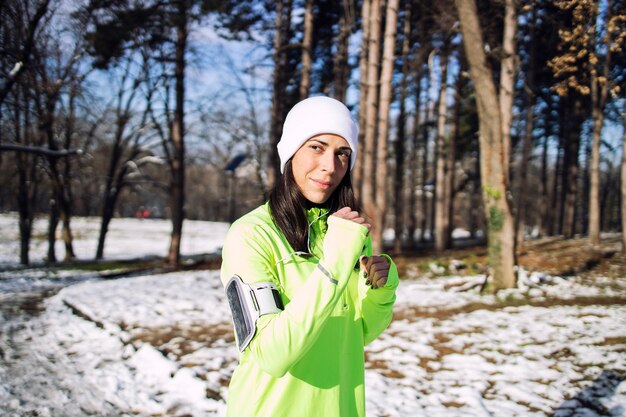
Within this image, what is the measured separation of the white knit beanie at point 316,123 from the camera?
5.03 feet

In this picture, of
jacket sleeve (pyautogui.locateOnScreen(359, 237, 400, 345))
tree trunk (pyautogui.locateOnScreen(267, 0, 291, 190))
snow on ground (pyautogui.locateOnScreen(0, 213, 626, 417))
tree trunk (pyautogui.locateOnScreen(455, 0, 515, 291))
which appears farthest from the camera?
tree trunk (pyautogui.locateOnScreen(267, 0, 291, 190))

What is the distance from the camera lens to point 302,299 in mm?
1229

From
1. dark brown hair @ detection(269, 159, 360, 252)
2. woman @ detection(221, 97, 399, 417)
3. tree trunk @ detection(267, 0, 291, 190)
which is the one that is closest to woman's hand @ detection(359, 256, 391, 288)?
woman @ detection(221, 97, 399, 417)

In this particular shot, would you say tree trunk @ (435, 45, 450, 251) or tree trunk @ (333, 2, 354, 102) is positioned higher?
tree trunk @ (333, 2, 354, 102)

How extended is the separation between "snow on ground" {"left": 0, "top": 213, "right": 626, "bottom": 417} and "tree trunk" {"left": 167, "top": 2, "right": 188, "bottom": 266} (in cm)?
719

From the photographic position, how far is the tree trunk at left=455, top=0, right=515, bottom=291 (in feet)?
28.9

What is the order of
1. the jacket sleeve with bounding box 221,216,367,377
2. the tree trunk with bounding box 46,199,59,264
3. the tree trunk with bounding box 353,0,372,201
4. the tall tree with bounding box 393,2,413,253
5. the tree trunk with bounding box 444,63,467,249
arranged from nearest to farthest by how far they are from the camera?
1. the jacket sleeve with bounding box 221,216,367,377
2. the tree trunk with bounding box 353,0,372,201
3. the tall tree with bounding box 393,2,413,253
4. the tree trunk with bounding box 444,63,467,249
5. the tree trunk with bounding box 46,199,59,264

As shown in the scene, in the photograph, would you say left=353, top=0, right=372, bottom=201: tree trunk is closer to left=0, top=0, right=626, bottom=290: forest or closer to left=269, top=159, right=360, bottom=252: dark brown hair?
left=0, top=0, right=626, bottom=290: forest

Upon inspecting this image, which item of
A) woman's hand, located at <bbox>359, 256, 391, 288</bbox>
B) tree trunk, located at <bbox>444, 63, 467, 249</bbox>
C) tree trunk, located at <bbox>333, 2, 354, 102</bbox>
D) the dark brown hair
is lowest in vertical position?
woman's hand, located at <bbox>359, 256, 391, 288</bbox>

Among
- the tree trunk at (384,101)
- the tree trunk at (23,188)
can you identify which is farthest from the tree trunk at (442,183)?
the tree trunk at (23,188)

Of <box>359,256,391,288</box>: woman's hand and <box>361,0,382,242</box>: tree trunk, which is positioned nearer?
<box>359,256,391,288</box>: woman's hand

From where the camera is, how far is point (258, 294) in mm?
1320

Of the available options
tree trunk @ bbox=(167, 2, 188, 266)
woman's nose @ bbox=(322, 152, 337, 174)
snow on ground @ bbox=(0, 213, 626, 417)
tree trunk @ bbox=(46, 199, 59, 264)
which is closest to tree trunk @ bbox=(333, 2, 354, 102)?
tree trunk @ bbox=(167, 2, 188, 266)

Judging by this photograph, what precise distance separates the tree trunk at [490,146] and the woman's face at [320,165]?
27.3 feet
